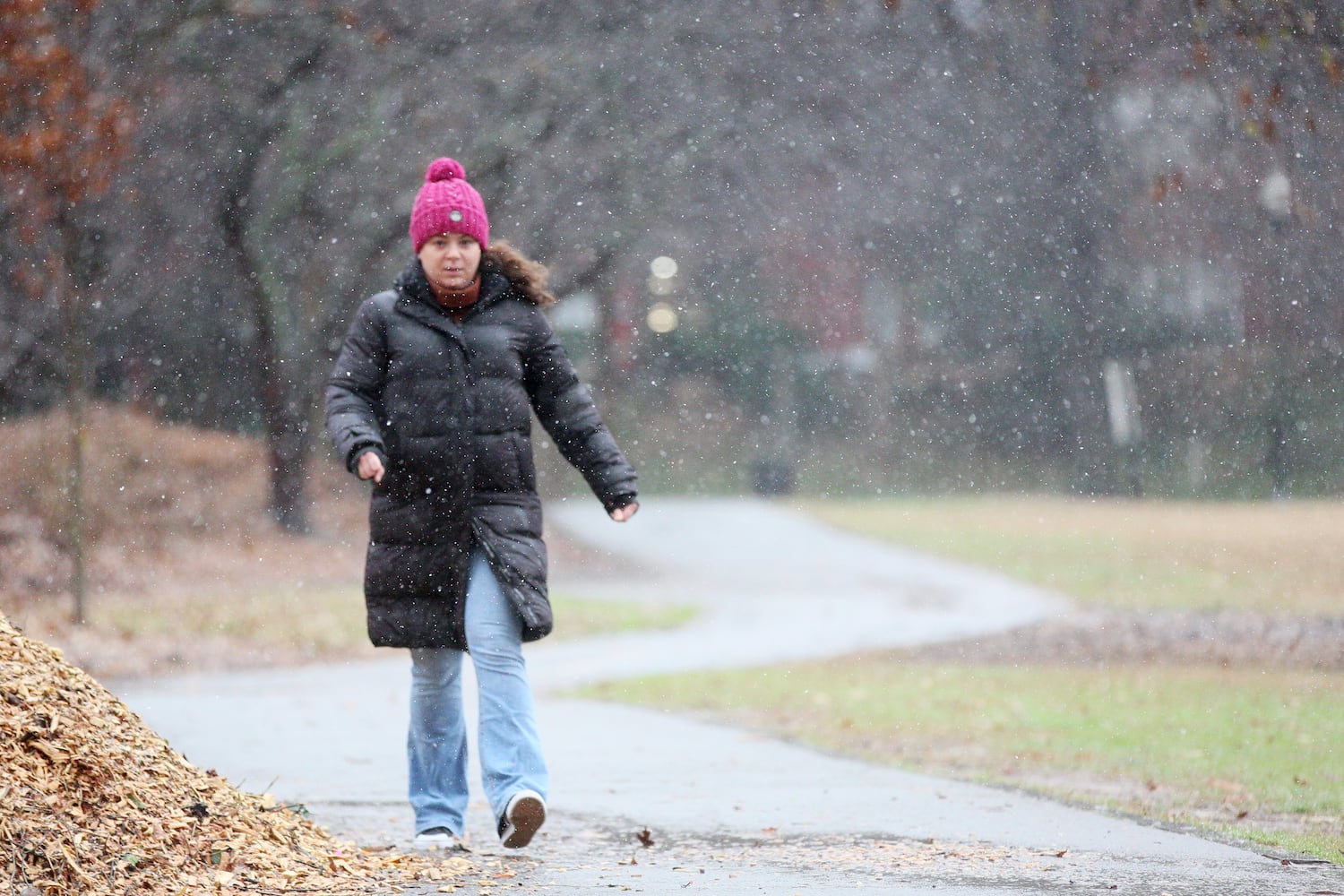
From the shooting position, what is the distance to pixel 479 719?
5.27m

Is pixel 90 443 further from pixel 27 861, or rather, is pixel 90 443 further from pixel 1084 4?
pixel 27 861

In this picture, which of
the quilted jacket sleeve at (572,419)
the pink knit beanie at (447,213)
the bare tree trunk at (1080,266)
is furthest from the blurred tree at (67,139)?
the quilted jacket sleeve at (572,419)

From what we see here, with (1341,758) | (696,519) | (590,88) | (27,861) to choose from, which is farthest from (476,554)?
(696,519)

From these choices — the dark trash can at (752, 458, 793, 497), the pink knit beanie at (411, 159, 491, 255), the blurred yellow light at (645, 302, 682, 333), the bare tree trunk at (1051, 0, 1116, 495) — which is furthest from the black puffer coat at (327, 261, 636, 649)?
the blurred yellow light at (645, 302, 682, 333)

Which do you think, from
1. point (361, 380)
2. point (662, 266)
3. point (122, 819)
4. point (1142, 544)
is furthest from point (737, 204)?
point (122, 819)

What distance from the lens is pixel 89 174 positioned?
12922 millimetres

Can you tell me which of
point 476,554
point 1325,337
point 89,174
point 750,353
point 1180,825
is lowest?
point 1180,825

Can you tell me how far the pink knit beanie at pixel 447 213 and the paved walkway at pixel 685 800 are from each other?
1.80m

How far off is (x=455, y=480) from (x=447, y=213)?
807 mm

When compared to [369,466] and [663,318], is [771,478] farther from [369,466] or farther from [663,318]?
[369,466]

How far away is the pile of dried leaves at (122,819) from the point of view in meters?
4.20

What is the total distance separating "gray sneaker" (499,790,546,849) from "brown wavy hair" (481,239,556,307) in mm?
1487

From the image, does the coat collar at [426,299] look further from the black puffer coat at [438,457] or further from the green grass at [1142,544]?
the green grass at [1142,544]

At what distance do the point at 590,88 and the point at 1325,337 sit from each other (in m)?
9.96
